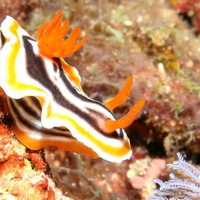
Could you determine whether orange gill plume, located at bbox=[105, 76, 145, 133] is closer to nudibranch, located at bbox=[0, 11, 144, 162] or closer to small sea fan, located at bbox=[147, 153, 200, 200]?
nudibranch, located at bbox=[0, 11, 144, 162]

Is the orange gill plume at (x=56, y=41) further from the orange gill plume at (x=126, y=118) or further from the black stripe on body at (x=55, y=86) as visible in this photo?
the orange gill plume at (x=126, y=118)

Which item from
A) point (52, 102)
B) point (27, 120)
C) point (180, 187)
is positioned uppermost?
point (52, 102)

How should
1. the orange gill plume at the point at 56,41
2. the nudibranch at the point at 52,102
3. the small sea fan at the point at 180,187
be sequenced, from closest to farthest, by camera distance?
the nudibranch at the point at 52,102 → the orange gill plume at the point at 56,41 → the small sea fan at the point at 180,187

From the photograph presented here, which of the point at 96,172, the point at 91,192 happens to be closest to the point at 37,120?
the point at 91,192

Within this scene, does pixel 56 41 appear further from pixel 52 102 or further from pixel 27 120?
pixel 27 120

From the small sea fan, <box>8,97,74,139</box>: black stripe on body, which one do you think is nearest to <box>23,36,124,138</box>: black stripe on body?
<box>8,97,74,139</box>: black stripe on body

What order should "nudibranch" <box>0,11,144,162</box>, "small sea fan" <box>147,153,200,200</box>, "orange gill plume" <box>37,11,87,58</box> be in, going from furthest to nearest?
"small sea fan" <box>147,153,200,200</box>, "orange gill plume" <box>37,11,87,58</box>, "nudibranch" <box>0,11,144,162</box>

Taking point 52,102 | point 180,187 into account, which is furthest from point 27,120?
point 180,187

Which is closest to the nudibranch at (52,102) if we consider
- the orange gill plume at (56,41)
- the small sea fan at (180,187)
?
the orange gill plume at (56,41)

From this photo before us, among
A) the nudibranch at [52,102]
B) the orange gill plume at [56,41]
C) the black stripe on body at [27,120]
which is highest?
the orange gill plume at [56,41]
